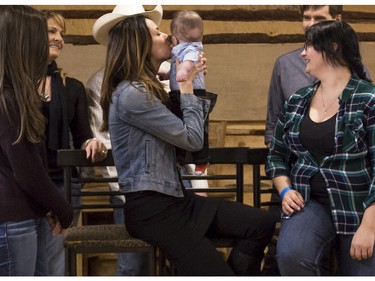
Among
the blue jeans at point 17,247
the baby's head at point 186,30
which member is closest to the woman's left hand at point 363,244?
the baby's head at point 186,30

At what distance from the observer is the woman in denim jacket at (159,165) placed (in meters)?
3.00

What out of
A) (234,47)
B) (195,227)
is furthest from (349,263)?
(234,47)

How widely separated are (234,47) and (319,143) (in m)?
2.65

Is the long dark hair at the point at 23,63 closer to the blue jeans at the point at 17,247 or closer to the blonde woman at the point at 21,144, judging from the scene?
the blonde woman at the point at 21,144

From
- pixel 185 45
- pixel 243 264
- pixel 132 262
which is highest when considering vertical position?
pixel 185 45

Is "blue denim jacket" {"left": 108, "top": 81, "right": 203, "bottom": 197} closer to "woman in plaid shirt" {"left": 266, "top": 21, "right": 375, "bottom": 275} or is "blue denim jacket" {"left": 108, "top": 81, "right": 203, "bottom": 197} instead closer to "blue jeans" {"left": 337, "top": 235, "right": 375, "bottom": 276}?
"woman in plaid shirt" {"left": 266, "top": 21, "right": 375, "bottom": 275}

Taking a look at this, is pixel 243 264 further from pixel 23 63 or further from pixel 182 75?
pixel 23 63

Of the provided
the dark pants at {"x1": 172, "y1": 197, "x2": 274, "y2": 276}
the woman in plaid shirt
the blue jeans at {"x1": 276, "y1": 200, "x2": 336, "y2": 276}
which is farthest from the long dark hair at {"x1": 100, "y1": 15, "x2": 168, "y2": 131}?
the blue jeans at {"x1": 276, "y1": 200, "x2": 336, "y2": 276}

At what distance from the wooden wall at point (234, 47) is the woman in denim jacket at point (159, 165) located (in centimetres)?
240

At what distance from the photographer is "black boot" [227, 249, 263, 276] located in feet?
10.4

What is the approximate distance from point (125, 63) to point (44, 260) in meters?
0.94

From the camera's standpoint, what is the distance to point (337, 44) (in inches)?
127

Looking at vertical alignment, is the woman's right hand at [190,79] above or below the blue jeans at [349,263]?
above

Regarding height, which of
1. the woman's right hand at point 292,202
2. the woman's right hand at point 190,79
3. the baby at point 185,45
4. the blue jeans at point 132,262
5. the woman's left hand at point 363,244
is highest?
the baby at point 185,45
